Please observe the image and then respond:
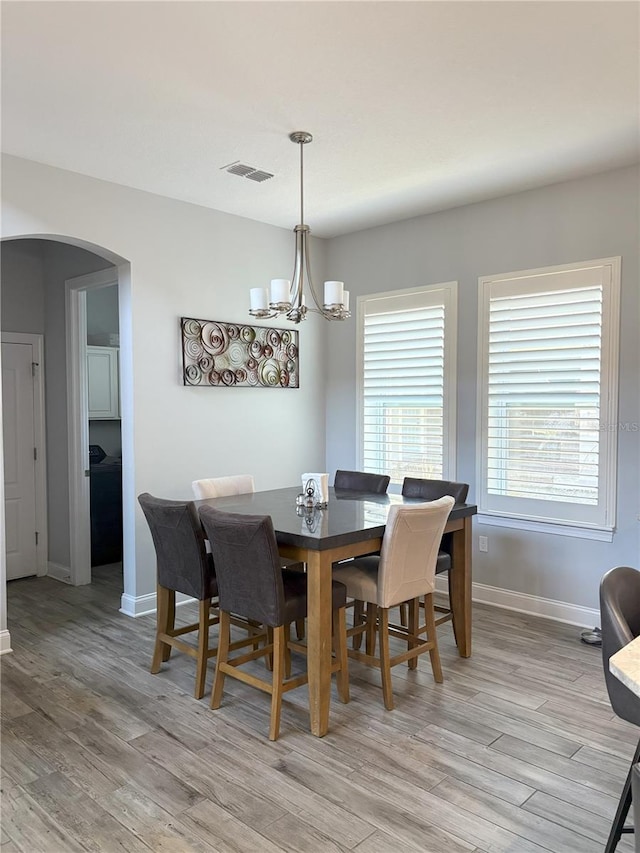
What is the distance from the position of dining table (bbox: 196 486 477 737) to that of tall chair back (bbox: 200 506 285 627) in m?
0.15

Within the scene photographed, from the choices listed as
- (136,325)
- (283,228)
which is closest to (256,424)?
(136,325)

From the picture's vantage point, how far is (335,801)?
7.47 ft

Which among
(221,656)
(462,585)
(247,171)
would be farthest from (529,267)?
(221,656)

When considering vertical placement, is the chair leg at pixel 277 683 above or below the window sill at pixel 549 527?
below

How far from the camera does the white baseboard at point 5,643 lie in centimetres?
363

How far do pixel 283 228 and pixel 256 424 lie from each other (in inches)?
67.2

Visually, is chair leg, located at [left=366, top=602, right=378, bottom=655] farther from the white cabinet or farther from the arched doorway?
the white cabinet

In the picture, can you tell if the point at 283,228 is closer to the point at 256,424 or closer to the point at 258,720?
the point at 256,424

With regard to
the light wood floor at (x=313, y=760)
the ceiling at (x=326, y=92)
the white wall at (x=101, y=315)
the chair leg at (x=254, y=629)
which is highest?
the ceiling at (x=326, y=92)

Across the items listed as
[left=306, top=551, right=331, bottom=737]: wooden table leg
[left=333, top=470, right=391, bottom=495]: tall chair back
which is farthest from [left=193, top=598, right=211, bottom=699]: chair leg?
[left=333, top=470, right=391, bottom=495]: tall chair back

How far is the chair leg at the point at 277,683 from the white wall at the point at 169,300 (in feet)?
6.26

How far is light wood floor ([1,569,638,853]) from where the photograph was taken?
211 cm

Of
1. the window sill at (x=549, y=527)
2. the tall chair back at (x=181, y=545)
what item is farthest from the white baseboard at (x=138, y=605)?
the window sill at (x=549, y=527)

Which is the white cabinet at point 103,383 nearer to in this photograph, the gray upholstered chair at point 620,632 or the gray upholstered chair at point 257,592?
the gray upholstered chair at point 257,592
